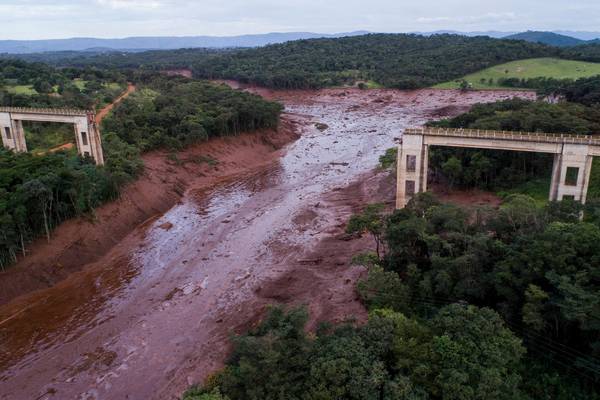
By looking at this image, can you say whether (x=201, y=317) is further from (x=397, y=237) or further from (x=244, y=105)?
(x=244, y=105)

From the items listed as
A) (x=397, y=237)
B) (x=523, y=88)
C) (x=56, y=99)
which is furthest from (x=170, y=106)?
(x=523, y=88)

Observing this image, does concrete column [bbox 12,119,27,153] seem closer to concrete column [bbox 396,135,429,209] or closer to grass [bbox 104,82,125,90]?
grass [bbox 104,82,125,90]

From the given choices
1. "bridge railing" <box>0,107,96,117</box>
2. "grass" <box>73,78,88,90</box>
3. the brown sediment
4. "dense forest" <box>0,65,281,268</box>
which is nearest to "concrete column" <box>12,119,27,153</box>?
"bridge railing" <box>0,107,96,117</box>

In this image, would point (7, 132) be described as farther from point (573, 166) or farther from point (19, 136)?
point (573, 166)

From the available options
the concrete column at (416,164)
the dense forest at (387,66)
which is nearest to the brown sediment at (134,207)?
the concrete column at (416,164)

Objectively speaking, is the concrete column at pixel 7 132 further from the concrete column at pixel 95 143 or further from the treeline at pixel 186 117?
the concrete column at pixel 95 143
